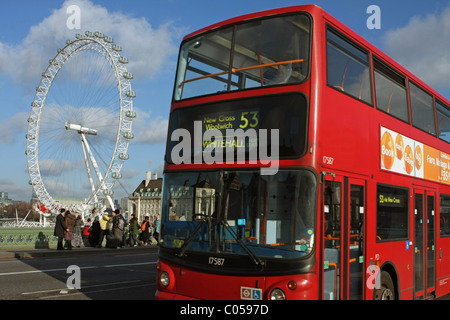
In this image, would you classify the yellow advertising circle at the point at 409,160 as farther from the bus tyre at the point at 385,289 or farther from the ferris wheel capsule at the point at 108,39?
the ferris wheel capsule at the point at 108,39

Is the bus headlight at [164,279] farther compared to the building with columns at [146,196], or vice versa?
the building with columns at [146,196]

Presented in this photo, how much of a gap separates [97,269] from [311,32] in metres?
10.2

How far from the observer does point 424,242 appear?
9203 millimetres

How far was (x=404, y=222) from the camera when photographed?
8398 mm

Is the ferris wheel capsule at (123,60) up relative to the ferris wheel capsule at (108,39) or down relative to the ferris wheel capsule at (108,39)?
down

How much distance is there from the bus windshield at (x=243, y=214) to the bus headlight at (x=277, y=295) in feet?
1.28

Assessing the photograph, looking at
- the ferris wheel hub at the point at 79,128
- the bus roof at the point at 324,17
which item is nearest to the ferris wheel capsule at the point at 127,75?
the ferris wheel hub at the point at 79,128

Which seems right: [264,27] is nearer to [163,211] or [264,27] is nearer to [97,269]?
[163,211]

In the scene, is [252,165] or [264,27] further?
[264,27]

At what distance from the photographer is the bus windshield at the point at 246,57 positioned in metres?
6.39

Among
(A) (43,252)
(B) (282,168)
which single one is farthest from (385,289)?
(A) (43,252)

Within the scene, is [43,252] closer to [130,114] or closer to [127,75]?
[130,114]

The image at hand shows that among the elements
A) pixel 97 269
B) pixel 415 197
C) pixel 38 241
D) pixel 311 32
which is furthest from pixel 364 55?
pixel 38 241

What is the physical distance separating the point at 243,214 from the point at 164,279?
1.46 m
